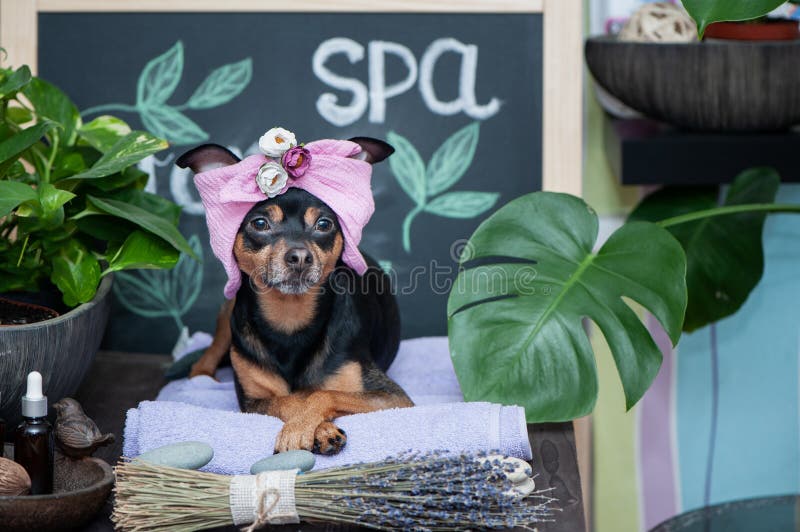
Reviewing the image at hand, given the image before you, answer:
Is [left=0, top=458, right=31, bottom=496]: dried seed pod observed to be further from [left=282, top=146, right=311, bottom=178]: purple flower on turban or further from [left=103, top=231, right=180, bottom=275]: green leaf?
[left=282, top=146, right=311, bottom=178]: purple flower on turban

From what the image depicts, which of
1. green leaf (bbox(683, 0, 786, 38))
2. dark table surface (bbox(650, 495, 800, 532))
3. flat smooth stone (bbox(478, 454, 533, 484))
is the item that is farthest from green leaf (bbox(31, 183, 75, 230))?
dark table surface (bbox(650, 495, 800, 532))

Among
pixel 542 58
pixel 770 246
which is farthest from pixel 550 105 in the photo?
pixel 770 246

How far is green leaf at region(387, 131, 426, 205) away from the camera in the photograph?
1.72 meters

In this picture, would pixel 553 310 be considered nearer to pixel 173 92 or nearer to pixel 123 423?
pixel 123 423

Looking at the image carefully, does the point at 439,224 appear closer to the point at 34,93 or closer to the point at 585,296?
the point at 585,296

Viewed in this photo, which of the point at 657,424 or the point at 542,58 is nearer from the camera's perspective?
the point at 542,58

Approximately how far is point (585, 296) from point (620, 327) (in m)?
0.07

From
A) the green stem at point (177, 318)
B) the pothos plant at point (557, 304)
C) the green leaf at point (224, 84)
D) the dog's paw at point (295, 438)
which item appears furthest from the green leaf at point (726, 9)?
the green stem at point (177, 318)

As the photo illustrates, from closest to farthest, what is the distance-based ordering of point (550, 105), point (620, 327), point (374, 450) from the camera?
point (374, 450) < point (620, 327) < point (550, 105)

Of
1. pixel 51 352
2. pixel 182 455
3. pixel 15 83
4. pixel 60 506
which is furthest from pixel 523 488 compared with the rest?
pixel 15 83

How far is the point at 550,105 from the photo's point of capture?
1675mm

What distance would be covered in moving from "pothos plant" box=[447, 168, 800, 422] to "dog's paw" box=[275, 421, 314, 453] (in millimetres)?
221

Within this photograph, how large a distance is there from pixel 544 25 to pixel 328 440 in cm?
80

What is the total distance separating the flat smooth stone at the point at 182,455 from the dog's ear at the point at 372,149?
0.44 metres
